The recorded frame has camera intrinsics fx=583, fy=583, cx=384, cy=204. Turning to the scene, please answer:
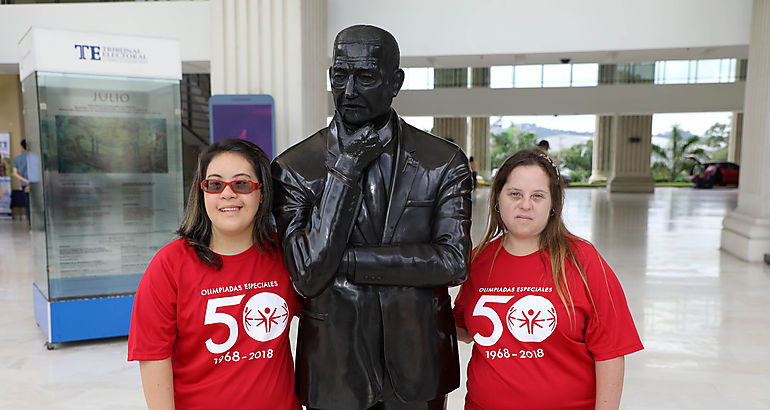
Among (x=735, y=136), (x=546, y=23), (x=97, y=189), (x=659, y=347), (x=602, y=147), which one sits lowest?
(x=659, y=347)

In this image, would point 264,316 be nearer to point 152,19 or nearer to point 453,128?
point 152,19

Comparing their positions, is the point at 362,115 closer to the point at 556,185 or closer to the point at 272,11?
the point at 556,185

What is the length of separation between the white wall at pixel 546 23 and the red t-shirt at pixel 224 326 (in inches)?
252

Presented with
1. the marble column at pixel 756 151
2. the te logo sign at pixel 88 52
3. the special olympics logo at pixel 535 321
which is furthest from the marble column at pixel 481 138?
the special olympics logo at pixel 535 321

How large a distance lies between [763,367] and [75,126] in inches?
217

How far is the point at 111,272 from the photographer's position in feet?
16.1

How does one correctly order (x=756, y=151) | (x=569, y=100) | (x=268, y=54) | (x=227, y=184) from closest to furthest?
(x=227, y=184)
(x=268, y=54)
(x=756, y=151)
(x=569, y=100)

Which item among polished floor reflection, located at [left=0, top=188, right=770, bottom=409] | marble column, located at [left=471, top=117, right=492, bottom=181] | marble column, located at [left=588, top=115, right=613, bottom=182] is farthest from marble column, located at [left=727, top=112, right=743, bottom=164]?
polished floor reflection, located at [left=0, top=188, right=770, bottom=409]

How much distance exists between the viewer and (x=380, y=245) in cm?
162

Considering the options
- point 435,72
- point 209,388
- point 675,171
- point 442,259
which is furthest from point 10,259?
point 675,171

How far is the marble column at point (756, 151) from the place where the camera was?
772 centimetres

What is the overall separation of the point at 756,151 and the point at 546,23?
138 inches

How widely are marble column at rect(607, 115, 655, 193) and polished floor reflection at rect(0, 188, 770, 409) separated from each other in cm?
1533

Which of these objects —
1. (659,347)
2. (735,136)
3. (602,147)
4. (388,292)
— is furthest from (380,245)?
(735,136)
